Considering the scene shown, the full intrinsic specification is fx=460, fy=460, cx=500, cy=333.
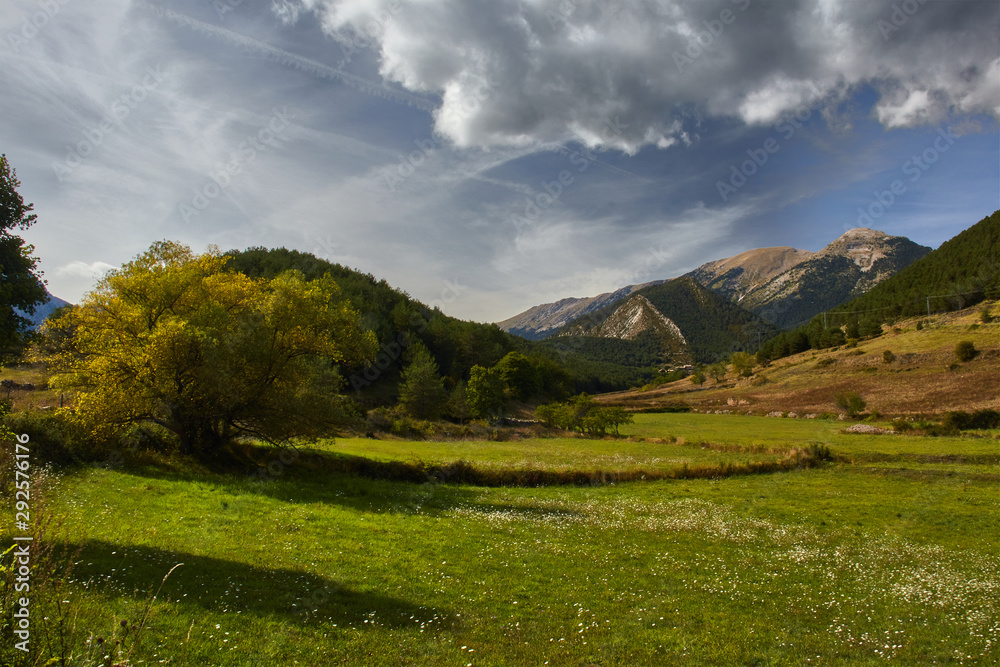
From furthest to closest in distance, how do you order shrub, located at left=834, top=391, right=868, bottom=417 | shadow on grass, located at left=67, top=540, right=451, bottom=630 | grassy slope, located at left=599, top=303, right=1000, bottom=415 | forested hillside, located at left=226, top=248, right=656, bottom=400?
1. forested hillside, located at left=226, top=248, right=656, bottom=400
2. shrub, located at left=834, top=391, right=868, bottom=417
3. grassy slope, located at left=599, top=303, right=1000, bottom=415
4. shadow on grass, located at left=67, top=540, right=451, bottom=630

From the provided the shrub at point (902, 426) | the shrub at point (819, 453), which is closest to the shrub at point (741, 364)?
the shrub at point (902, 426)

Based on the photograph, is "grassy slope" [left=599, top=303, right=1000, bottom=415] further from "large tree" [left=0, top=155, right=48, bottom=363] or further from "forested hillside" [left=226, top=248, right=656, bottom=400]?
"large tree" [left=0, top=155, right=48, bottom=363]

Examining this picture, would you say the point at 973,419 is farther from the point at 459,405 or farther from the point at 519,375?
the point at 519,375

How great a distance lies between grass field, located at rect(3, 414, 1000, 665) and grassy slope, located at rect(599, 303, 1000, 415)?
53.4 m

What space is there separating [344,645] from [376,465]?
77.4 feet

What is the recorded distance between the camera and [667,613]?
1134 cm

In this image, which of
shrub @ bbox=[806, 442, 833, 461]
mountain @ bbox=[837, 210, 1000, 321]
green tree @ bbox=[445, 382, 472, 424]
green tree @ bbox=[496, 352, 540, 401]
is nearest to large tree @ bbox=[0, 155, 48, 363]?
shrub @ bbox=[806, 442, 833, 461]

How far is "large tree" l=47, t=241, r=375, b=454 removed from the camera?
24011 millimetres

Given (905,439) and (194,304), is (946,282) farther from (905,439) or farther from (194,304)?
(194,304)

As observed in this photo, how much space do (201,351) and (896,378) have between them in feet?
345

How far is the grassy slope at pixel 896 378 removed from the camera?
6538cm

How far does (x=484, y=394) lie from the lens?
87.8 m

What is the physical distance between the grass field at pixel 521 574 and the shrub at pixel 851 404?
53434 mm

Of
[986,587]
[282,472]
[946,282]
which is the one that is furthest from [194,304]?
[946,282]
